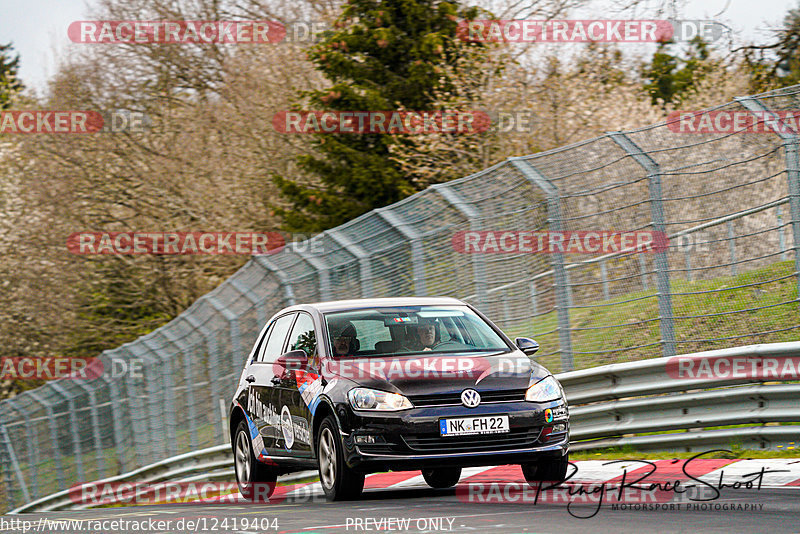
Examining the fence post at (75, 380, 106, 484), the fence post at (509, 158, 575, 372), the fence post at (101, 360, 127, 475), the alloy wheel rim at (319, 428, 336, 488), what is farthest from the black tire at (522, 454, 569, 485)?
the fence post at (75, 380, 106, 484)

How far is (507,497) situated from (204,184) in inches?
1030

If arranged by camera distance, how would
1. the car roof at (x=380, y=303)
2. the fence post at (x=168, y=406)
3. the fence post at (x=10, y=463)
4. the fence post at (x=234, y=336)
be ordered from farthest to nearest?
the fence post at (x=10, y=463) < the fence post at (x=168, y=406) < the fence post at (x=234, y=336) < the car roof at (x=380, y=303)

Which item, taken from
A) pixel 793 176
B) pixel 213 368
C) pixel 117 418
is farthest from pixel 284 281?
pixel 117 418

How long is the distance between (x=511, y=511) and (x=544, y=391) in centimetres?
140

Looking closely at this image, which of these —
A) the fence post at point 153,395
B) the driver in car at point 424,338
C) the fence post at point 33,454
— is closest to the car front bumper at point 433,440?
the driver in car at point 424,338

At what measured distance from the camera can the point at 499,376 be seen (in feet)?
29.8

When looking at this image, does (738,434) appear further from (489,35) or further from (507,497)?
(489,35)

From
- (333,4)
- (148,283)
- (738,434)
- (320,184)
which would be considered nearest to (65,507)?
(148,283)

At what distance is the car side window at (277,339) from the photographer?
11.1 metres

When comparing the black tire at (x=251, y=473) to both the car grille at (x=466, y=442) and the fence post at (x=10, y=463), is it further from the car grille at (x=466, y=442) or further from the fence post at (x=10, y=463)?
the fence post at (x=10, y=463)

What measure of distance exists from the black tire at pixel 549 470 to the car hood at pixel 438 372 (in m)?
0.64

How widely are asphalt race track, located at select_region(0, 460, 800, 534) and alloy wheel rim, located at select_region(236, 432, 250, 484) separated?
0.79 metres

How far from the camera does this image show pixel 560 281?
11836 millimetres

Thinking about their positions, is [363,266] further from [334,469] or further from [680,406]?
[334,469]
